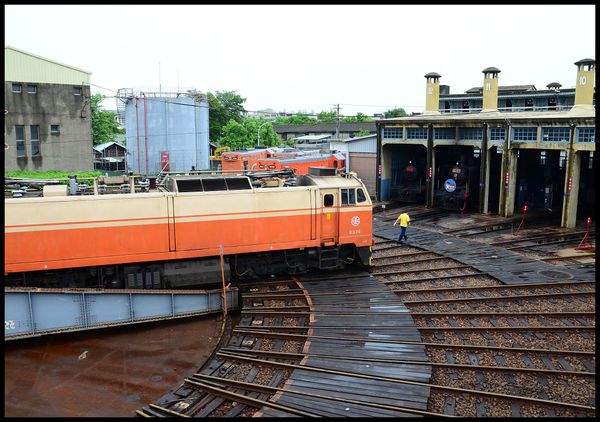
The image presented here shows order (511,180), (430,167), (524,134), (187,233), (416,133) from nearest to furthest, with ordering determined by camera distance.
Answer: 1. (187,233)
2. (524,134)
3. (511,180)
4. (430,167)
5. (416,133)

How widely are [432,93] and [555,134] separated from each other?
12335 millimetres

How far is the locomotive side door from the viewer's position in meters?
17.3

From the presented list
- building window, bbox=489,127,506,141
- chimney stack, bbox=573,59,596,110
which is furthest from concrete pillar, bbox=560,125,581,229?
chimney stack, bbox=573,59,596,110

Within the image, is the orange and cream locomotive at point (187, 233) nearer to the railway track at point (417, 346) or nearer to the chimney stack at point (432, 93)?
the railway track at point (417, 346)

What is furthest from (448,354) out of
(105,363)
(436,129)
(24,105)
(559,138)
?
(24,105)

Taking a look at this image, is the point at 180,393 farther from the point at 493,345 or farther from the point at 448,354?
the point at 493,345

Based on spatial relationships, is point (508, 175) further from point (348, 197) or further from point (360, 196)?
point (348, 197)

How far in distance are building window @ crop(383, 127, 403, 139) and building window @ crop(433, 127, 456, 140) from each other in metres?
2.47

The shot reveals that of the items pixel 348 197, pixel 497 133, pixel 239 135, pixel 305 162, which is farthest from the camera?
pixel 239 135

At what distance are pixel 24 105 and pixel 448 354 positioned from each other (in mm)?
29963

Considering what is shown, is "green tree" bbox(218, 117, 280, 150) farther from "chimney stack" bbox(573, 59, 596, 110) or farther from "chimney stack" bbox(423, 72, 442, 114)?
"chimney stack" bbox(573, 59, 596, 110)

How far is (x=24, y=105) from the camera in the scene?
3152 cm

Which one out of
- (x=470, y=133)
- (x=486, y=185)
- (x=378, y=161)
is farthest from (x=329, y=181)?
(x=378, y=161)

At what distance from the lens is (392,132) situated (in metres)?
33.4
